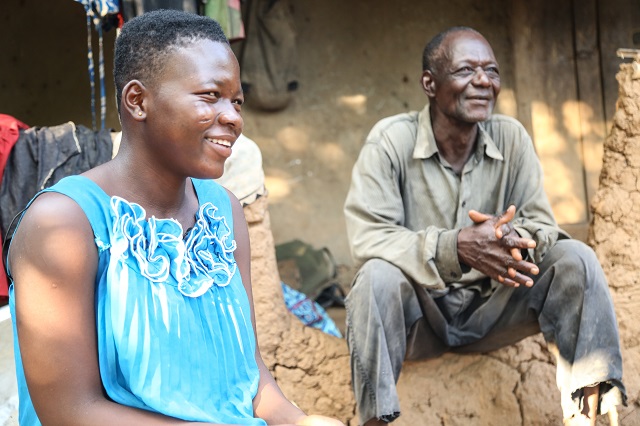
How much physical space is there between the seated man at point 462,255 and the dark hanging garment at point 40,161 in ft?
4.10

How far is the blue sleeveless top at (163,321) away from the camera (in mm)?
1994

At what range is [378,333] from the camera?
335cm

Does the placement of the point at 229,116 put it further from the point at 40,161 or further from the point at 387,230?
the point at 40,161

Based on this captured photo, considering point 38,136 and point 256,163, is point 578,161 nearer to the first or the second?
point 256,163

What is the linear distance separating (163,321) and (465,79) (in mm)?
2279

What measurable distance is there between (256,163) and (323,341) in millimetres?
874

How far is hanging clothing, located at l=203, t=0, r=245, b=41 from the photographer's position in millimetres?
4871

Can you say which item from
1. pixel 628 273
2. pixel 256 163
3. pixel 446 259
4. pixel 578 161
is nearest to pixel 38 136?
pixel 256 163

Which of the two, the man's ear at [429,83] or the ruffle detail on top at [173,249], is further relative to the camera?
the man's ear at [429,83]

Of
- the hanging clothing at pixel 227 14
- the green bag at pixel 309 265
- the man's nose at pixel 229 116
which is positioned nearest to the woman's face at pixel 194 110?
the man's nose at pixel 229 116

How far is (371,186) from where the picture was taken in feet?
12.5

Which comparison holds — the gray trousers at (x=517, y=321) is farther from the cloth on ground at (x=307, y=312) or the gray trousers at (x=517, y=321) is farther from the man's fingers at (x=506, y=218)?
the cloth on ground at (x=307, y=312)

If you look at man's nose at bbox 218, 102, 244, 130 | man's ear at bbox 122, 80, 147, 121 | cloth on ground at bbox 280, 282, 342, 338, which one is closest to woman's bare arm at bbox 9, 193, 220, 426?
A: man's ear at bbox 122, 80, 147, 121

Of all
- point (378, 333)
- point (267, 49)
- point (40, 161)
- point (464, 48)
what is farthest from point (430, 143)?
point (267, 49)
